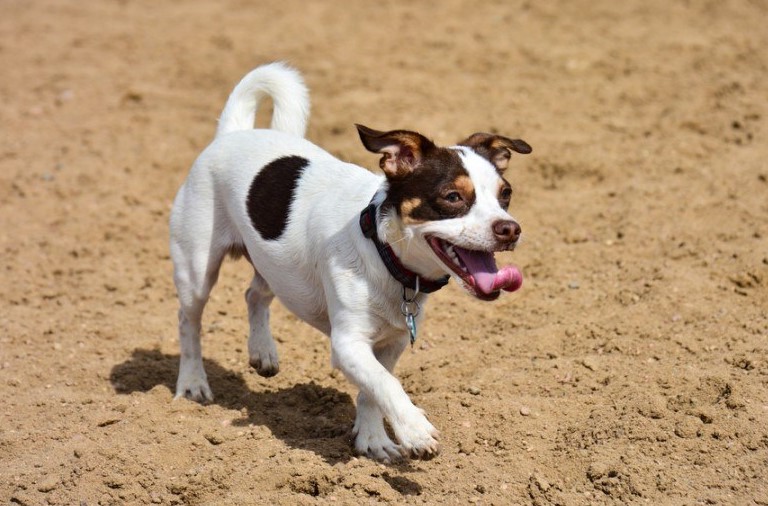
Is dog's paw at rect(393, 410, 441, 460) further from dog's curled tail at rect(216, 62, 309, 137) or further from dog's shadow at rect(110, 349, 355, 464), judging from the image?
dog's curled tail at rect(216, 62, 309, 137)

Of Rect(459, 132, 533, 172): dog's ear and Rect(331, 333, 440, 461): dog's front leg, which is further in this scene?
Rect(459, 132, 533, 172): dog's ear

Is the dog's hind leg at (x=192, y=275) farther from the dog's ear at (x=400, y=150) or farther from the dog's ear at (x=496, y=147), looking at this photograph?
the dog's ear at (x=496, y=147)

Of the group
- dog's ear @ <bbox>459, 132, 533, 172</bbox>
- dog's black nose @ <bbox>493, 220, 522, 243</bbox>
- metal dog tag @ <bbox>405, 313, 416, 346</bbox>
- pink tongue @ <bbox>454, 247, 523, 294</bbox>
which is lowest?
metal dog tag @ <bbox>405, 313, 416, 346</bbox>

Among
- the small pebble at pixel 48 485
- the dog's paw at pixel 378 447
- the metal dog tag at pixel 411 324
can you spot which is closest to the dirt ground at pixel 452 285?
the small pebble at pixel 48 485

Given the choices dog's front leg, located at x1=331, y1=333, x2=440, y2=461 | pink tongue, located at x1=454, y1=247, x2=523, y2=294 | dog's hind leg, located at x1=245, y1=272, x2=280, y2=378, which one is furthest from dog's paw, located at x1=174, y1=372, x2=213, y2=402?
pink tongue, located at x1=454, y1=247, x2=523, y2=294

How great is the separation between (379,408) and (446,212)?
107 centimetres

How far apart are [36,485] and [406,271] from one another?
215cm

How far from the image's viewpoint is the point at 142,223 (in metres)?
8.47

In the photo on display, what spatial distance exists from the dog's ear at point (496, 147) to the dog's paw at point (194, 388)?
2311mm

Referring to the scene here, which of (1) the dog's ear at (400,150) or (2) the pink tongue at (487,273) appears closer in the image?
(2) the pink tongue at (487,273)

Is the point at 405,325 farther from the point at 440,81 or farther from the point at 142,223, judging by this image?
the point at 440,81

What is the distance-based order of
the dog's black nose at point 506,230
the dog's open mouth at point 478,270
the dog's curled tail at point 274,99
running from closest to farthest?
1. the dog's black nose at point 506,230
2. the dog's open mouth at point 478,270
3. the dog's curled tail at point 274,99

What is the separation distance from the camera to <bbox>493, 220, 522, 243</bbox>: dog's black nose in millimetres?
4422

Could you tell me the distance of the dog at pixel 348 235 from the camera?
181 inches
